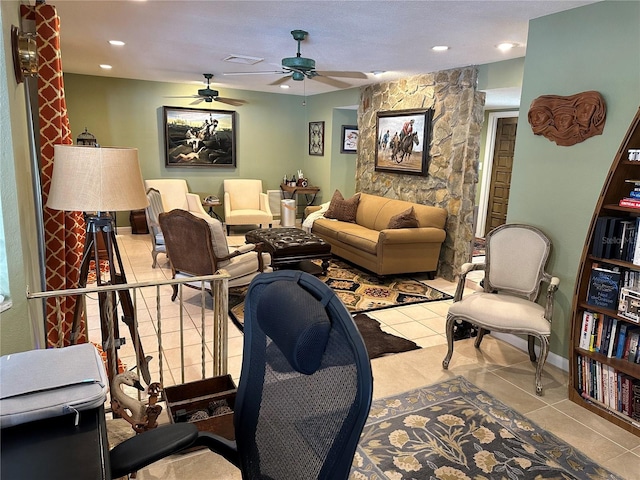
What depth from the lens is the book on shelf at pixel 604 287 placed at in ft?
8.27

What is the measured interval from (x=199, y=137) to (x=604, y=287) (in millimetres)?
6497

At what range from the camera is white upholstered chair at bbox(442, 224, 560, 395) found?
110 inches

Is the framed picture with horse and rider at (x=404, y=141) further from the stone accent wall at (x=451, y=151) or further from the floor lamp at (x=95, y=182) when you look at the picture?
the floor lamp at (x=95, y=182)

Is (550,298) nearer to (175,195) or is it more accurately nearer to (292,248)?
(292,248)

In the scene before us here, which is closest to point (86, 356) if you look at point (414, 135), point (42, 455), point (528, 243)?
point (42, 455)

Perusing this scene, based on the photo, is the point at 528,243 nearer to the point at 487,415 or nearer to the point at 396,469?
the point at 487,415

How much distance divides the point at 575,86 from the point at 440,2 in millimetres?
1065

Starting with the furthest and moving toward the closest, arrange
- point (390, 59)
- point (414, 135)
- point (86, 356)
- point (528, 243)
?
point (414, 135) < point (390, 59) < point (528, 243) < point (86, 356)

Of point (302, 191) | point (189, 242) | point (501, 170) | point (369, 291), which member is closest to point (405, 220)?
point (369, 291)

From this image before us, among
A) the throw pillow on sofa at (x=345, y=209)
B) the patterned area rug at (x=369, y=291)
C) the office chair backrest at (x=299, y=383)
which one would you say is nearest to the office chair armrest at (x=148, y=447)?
the office chair backrest at (x=299, y=383)

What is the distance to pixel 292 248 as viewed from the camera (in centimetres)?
465

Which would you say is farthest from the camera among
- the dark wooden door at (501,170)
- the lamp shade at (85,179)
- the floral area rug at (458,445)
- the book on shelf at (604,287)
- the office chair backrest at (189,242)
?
the dark wooden door at (501,170)

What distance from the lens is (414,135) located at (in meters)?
5.52

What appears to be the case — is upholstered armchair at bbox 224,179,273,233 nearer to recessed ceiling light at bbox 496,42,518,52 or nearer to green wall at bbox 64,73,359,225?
green wall at bbox 64,73,359,225
